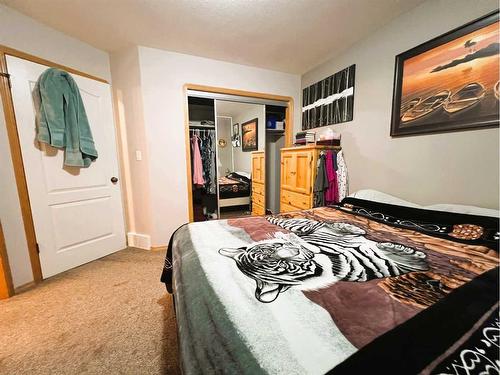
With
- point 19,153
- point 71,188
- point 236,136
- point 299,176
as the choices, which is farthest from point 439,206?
point 19,153

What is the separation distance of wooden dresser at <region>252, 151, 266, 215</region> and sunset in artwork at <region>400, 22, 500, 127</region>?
2.09 meters

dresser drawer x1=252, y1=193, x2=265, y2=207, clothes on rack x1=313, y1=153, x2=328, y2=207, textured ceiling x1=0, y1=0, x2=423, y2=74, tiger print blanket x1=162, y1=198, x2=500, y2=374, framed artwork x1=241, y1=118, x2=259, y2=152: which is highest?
textured ceiling x1=0, y1=0, x2=423, y2=74

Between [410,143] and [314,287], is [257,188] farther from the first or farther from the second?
[314,287]

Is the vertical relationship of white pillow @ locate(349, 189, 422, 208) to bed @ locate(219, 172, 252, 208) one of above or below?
above

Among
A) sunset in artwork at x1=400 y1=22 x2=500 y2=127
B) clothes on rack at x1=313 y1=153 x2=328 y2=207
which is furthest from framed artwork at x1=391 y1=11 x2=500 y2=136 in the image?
clothes on rack at x1=313 y1=153 x2=328 y2=207

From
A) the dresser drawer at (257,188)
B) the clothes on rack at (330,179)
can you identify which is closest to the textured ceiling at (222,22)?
the clothes on rack at (330,179)

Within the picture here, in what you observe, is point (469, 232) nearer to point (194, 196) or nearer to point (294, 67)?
point (294, 67)

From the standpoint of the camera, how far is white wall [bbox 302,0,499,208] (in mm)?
1365

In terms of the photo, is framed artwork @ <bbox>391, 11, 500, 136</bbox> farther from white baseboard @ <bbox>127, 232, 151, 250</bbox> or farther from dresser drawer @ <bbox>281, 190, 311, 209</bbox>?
white baseboard @ <bbox>127, 232, 151, 250</bbox>

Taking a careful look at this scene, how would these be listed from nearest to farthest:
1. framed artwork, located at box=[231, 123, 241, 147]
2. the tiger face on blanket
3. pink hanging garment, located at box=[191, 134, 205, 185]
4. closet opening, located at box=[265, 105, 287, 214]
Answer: the tiger face on blanket, pink hanging garment, located at box=[191, 134, 205, 185], closet opening, located at box=[265, 105, 287, 214], framed artwork, located at box=[231, 123, 241, 147]

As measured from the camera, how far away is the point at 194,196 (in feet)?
9.69

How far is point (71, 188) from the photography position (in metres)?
2.04

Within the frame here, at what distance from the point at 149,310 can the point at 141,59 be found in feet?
8.17

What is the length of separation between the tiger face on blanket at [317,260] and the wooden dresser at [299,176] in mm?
1177
